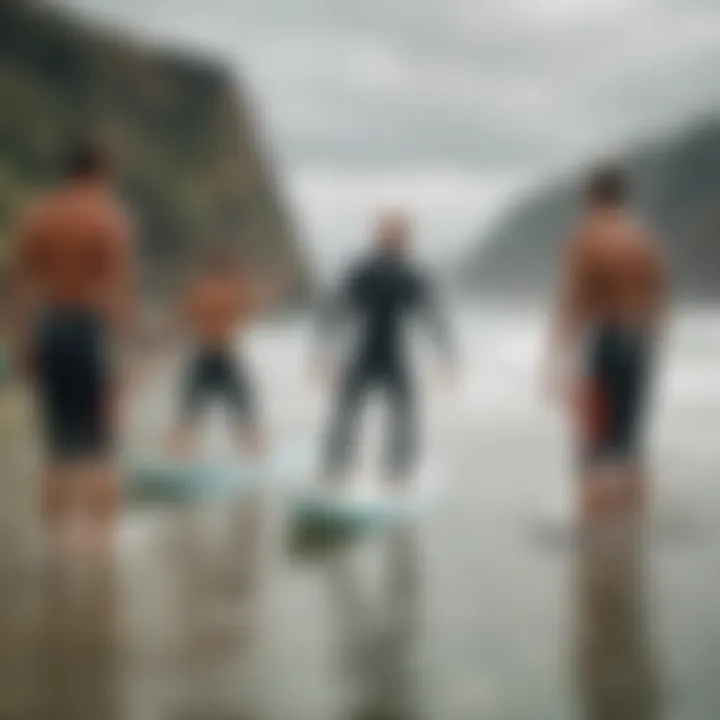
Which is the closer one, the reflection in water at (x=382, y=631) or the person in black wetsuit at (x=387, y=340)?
the reflection in water at (x=382, y=631)

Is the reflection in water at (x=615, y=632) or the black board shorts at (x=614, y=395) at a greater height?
the black board shorts at (x=614, y=395)

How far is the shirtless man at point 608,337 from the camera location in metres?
1.56

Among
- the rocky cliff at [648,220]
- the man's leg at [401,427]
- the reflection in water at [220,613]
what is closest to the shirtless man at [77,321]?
the reflection in water at [220,613]

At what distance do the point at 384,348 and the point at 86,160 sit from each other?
1.46 feet

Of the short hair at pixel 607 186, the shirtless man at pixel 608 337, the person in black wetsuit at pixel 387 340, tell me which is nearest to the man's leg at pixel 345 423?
the person in black wetsuit at pixel 387 340

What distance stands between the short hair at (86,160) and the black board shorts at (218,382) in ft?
0.86

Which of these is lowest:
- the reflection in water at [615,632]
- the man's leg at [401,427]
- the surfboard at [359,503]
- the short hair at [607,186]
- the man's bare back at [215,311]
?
the reflection in water at [615,632]

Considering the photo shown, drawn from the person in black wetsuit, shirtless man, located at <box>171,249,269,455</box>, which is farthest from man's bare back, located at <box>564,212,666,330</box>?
shirtless man, located at <box>171,249,269,455</box>

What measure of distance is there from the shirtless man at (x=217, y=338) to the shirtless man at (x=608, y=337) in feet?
1.27

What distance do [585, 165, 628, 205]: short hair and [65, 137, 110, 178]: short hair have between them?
62 centimetres

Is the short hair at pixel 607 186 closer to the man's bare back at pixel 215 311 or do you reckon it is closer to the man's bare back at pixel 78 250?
the man's bare back at pixel 215 311

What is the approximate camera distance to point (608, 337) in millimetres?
1583

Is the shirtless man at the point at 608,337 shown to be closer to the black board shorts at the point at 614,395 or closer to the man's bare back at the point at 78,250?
the black board shorts at the point at 614,395

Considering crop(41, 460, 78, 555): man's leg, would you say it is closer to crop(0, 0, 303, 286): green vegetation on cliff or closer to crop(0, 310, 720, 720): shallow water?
crop(0, 310, 720, 720): shallow water
